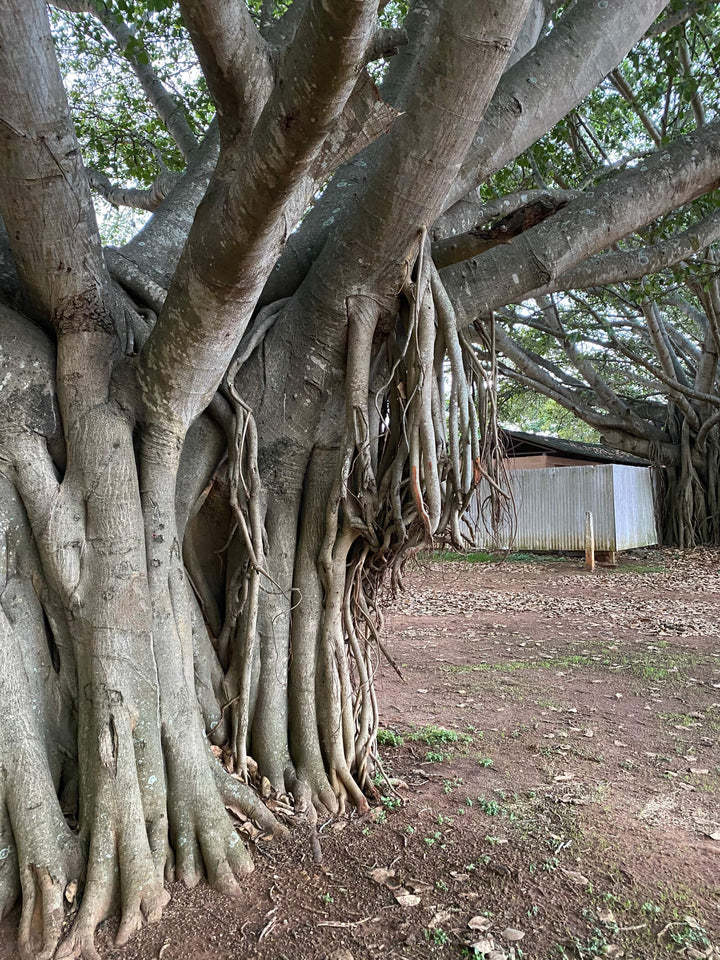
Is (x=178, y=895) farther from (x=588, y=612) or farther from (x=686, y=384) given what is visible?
(x=686, y=384)

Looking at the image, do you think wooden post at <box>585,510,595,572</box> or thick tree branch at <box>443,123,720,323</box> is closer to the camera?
thick tree branch at <box>443,123,720,323</box>

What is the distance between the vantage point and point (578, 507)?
44.5 ft

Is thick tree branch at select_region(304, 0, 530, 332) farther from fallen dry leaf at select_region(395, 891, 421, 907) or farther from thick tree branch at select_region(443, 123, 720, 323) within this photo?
fallen dry leaf at select_region(395, 891, 421, 907)

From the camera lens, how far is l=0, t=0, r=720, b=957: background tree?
2.47m

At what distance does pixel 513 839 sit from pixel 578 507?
1113 cm

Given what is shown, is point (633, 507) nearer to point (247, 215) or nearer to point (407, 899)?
point (407, 899)

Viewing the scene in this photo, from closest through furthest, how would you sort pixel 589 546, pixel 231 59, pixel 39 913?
1. pixel 231 59
2. pixel 39 913
3. pixel 589 546

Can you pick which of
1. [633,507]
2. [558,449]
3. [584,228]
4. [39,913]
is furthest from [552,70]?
[558,449]

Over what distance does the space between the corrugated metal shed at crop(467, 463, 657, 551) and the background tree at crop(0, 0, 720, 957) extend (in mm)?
9512

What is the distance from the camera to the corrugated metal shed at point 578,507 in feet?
43.0

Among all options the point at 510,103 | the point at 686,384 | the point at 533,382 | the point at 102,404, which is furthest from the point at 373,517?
the point at 686,384

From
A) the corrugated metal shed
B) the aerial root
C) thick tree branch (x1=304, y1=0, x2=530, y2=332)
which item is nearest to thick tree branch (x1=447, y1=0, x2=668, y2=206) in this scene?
thick tree branch (x1=304, y1=0, x2=530, y2=332)

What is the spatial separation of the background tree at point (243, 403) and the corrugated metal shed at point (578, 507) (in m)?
9.51

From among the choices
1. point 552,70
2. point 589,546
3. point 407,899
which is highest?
point 552,70
